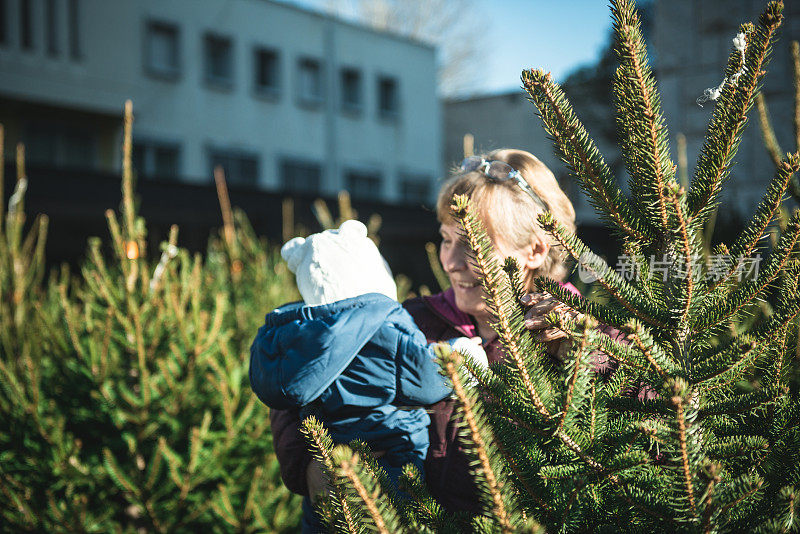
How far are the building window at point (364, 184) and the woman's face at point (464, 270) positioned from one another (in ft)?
79.1

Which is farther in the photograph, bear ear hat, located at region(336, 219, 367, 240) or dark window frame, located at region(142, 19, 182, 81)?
dark window frame, located at region(142, 19, 182, 81)

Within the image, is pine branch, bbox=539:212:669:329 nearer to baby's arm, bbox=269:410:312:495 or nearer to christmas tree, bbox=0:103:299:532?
baby's arm, bbox=269:410:312:495

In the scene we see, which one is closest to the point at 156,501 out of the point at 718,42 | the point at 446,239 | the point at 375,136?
the point at 446,239

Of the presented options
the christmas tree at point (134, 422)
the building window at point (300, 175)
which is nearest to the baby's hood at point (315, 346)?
the christmas tree at point (134, 422)

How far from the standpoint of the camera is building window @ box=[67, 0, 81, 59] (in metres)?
18.1

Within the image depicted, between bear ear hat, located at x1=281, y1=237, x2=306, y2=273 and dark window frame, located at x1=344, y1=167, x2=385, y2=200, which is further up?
dark window frame, located at x1=344, y1=167, x2=385, y2=200

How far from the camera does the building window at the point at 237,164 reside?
2211cm

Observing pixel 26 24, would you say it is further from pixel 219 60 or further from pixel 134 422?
pixel 134 422

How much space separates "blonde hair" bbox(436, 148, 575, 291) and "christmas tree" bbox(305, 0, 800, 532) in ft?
2.20

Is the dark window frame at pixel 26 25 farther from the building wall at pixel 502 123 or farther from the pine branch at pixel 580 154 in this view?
the pine branch at pixel 580 154

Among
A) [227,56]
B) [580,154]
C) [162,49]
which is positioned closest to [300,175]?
[227,56]

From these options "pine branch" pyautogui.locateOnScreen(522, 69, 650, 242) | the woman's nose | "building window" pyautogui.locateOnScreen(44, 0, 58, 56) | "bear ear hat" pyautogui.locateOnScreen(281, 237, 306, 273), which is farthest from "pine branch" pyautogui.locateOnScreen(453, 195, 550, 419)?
"building window" pyautogui.locateOnScreen(44, 0, 58, 56)

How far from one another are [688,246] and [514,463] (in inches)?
17.9

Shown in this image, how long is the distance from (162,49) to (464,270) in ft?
71.6
